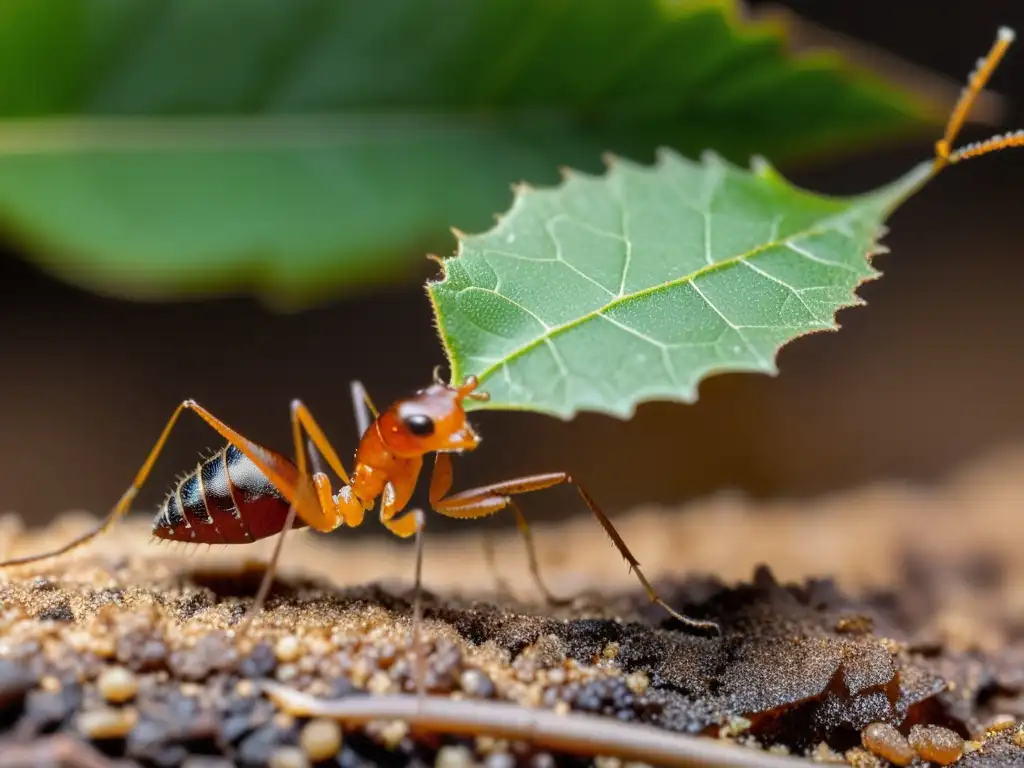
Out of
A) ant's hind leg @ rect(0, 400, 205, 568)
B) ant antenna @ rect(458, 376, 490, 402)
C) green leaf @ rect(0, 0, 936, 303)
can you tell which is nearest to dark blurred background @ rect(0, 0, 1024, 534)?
green leaf @ rect(0, 0, 936, 303)

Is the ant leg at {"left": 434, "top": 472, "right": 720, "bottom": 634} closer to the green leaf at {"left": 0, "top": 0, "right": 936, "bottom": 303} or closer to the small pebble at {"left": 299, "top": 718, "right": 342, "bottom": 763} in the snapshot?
the small pebble at {"left": 299, "top": 718, "right": 342, "bottom": 763}

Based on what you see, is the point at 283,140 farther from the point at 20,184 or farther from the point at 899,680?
the point at 899,680

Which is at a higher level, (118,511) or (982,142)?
(982,142)

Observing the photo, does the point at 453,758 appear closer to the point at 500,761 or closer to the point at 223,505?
the point at 500,761

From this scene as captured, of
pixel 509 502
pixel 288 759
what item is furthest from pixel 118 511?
pixel 288 759

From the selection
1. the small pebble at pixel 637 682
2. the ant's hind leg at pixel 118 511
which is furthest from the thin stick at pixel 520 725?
the ant's hind leg at pixel 118 511

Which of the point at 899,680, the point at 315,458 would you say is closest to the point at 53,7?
the point at 315,458

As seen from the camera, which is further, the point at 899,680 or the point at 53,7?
the point at 53,7
